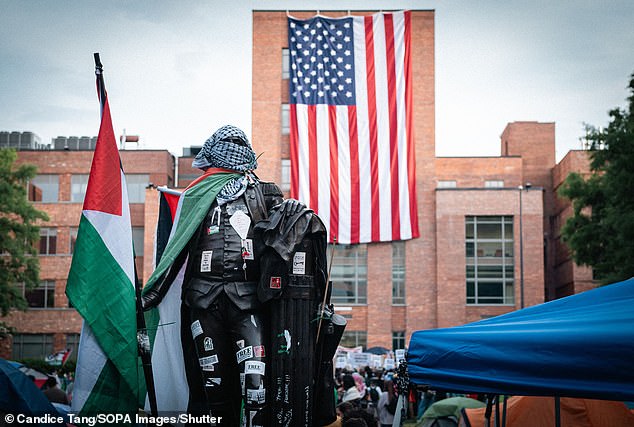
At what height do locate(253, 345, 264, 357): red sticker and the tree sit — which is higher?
the tree

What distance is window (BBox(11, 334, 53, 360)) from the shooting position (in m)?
63.0

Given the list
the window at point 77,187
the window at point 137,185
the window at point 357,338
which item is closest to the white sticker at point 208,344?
the window at point 357,338

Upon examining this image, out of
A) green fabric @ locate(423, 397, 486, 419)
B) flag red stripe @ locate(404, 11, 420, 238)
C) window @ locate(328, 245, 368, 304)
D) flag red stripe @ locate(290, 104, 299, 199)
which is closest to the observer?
green fabric @ locate(423, 397, 486, 419)

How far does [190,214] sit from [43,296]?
199 ft

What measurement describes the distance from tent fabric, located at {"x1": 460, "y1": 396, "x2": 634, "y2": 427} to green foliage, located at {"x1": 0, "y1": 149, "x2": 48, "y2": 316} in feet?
129

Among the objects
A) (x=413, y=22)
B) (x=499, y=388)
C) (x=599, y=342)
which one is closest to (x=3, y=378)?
(x=499, y=388)

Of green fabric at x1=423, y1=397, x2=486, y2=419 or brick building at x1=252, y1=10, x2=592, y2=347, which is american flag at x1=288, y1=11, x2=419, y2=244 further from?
green fabric at x1=423, y1=397, x2=486, y2=419

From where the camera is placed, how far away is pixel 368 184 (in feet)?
171

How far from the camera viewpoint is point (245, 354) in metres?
6.27

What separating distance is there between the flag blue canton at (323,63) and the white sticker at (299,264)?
154ft

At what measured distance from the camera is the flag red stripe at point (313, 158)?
52.6 meters

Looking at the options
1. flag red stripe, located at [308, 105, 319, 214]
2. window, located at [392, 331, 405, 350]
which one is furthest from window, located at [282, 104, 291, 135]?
window, located at [392, 331, 405, 350]

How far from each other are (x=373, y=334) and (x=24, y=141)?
36824mm

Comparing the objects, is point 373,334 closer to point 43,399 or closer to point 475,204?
point 475,204
